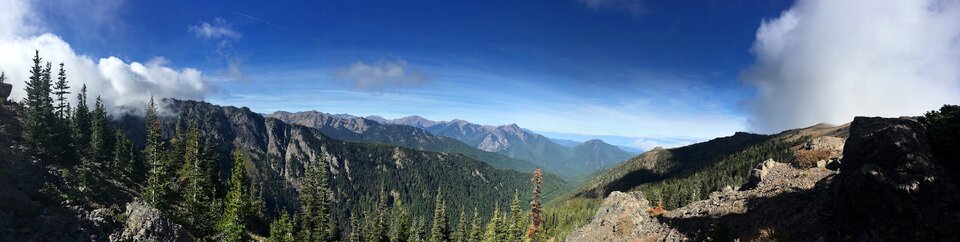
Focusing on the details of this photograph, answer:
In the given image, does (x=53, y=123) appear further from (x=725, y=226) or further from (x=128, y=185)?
(x=725, y=226)

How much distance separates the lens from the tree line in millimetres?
69812

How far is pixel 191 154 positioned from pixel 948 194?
329ft

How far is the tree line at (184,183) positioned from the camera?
229ft

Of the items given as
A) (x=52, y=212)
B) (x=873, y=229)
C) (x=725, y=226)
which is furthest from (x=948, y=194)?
(x=52, y=212)

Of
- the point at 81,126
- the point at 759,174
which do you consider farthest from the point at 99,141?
the point at 759,174

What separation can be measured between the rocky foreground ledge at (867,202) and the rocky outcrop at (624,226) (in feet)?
19.9

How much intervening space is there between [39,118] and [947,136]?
116324mm

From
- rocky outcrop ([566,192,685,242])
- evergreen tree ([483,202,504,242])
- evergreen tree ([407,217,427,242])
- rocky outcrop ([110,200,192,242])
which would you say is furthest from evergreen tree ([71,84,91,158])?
rocky outcrop ([566,192,685,242])

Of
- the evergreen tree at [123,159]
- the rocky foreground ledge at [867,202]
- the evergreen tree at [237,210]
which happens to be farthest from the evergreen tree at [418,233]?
the evergreen tree at [123,159]

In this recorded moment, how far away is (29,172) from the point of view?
198 feet

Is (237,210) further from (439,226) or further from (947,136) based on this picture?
(947,136)

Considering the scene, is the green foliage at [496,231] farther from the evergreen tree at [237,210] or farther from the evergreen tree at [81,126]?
the evergreen tree at [81,126]

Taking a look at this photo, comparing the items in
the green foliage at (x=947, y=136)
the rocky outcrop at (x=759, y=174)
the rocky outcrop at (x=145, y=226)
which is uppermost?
the green foliage at (x=947, y=136)

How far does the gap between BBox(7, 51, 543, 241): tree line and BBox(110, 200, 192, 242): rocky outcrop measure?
6.83 m
